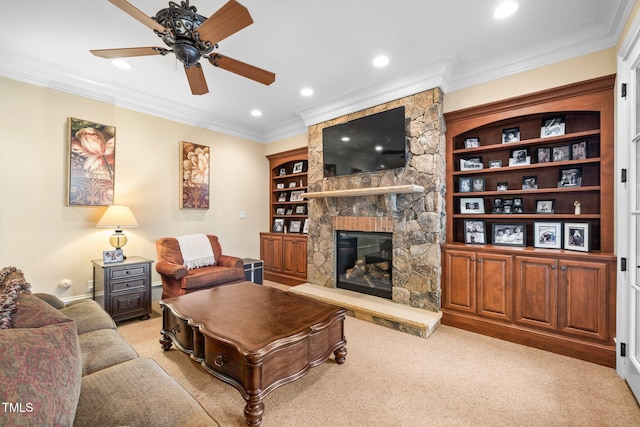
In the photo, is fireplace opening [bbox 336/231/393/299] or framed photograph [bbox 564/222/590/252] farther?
fireplace opening [bbox 336/231/393/299]

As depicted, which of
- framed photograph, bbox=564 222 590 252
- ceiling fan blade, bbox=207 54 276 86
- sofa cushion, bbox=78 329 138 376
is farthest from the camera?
framed photograph, bbox=564 222 590 252

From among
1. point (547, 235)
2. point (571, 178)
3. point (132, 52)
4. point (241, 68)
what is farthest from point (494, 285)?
point (132, 52)

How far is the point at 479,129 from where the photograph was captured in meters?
3.30

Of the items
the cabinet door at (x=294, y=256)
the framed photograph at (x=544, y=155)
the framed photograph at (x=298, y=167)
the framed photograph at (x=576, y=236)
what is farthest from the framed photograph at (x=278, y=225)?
the framed photograph at (x=576, y=236)

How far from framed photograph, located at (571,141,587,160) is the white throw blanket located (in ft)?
14.6

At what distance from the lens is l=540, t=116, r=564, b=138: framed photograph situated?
273 cm

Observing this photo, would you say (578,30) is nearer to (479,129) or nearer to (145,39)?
(479,129)

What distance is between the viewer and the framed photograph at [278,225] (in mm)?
5395

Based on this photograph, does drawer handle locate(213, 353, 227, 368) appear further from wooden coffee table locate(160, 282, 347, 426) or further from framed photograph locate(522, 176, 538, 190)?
framed photograph locate(522, 176, 538, 190)

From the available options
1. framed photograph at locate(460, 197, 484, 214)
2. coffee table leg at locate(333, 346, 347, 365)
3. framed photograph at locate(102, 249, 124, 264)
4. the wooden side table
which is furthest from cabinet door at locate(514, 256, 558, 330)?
framed photograph at locate(102, 249, 124, 264)

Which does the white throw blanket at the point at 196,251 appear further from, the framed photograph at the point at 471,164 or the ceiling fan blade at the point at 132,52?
the framed photograph at the point at 471,164

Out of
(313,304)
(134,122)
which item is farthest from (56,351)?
(134,122)

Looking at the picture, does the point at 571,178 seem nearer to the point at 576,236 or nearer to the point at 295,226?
the point at 576,236

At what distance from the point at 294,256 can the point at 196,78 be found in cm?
328
